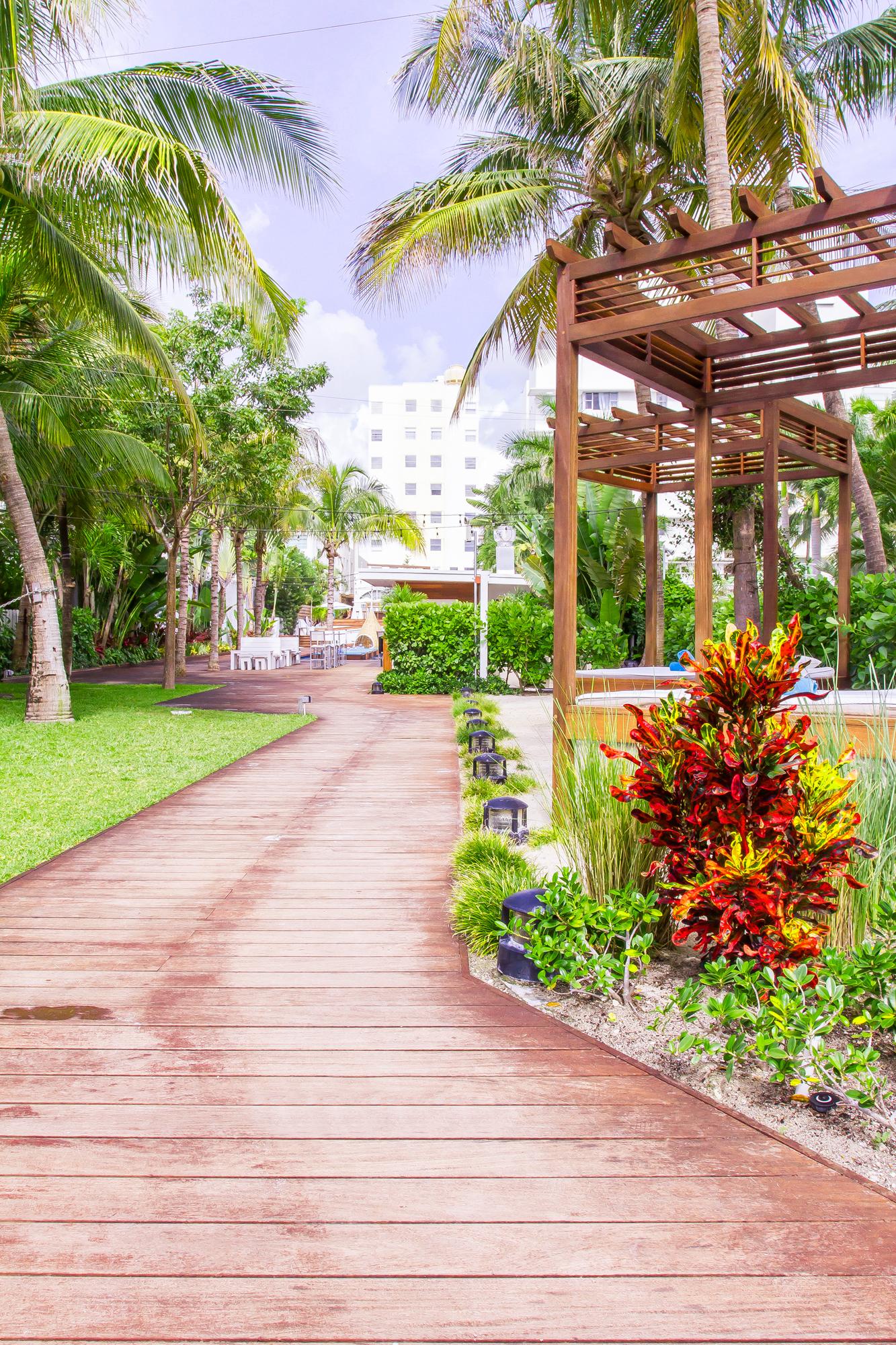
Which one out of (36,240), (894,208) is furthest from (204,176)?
(894,208)

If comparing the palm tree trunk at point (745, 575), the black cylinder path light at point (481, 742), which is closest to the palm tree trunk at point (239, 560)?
the palm tree trunk at point (745, 575)

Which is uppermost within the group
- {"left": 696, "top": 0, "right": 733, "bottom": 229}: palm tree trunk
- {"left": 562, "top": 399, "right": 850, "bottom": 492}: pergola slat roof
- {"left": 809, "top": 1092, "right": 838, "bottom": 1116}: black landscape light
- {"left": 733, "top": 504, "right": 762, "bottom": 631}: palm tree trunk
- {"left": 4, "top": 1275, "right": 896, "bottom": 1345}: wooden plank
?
{"left": 696, "top": 0, "right": 733, "bottom": 229}: palm tree trunk

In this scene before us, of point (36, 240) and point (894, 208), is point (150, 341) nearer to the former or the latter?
point (36, 240)

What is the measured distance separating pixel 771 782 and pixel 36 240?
9580 mm

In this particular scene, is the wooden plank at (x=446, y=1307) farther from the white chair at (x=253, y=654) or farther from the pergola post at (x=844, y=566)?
the white chair at (x=253, y=654)

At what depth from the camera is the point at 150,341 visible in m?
10.3

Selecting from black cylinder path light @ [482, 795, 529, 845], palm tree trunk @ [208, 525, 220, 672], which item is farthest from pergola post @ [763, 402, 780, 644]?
palm tree trunk @ [208, 525, 220, 672]

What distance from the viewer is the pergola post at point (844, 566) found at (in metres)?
8.63

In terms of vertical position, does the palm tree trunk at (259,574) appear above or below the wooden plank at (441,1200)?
above

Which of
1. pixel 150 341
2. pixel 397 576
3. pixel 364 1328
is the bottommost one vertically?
pixel 364 1328

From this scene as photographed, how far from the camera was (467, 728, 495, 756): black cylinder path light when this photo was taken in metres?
7.70

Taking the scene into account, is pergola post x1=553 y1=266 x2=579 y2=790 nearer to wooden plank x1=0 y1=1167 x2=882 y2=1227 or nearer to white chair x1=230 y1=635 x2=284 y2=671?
wooden plank x1=0 y1=1167 x2=882 y2=1227

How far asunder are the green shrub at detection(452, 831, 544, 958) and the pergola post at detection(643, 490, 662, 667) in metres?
6.07

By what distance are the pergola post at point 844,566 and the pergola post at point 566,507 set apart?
4134mm
